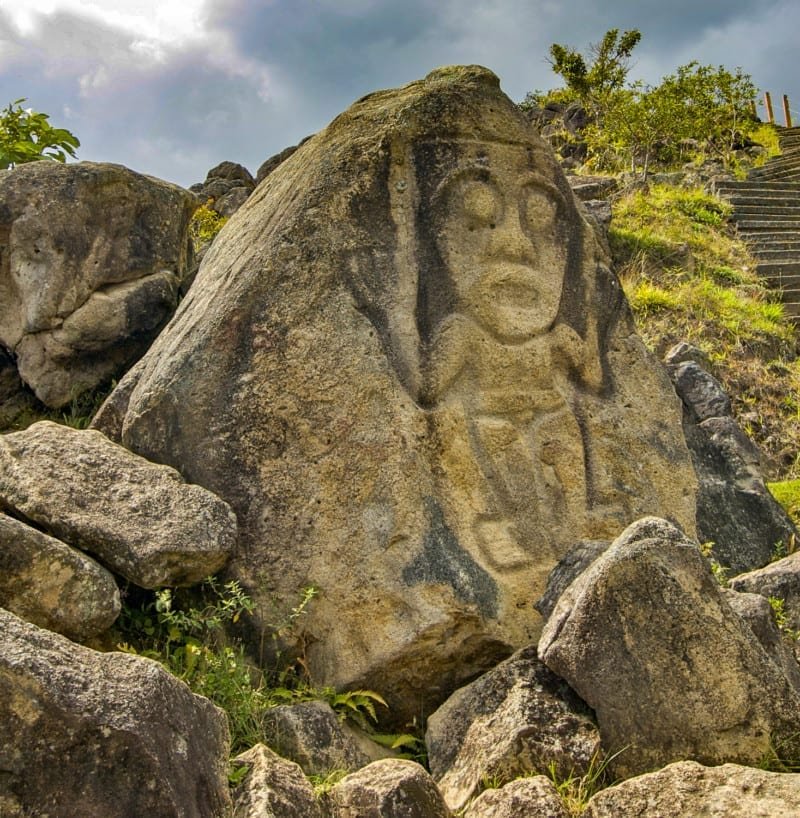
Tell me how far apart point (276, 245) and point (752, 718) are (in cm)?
364

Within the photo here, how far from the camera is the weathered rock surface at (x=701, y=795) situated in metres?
3.68

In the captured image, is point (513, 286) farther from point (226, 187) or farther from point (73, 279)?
point (226, 187)

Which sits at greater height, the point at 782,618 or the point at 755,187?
the point at 755,187

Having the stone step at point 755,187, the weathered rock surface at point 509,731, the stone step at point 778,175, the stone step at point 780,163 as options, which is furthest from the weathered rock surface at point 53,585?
the stone step at point 780,163

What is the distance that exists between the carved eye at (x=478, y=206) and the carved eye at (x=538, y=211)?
0.26 meters

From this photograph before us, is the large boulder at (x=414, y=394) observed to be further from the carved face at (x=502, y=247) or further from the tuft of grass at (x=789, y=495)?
the tuft of grass at (x=789, y=495)

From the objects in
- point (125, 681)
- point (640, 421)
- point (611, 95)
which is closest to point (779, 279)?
point (611, 95)

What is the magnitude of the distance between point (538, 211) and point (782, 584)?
279 centimetres

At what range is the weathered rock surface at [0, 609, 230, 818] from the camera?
126 inches

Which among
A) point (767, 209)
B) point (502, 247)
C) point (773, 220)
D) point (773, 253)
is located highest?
point (767, 209)

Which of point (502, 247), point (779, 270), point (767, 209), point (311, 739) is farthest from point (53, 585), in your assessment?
point (767, 209)

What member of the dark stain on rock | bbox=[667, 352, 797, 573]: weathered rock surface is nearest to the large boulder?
the dark stain on rock

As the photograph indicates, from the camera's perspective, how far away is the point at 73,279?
777 centimetres

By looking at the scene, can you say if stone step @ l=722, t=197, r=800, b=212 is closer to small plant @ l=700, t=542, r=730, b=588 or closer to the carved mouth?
small plant @ l=700, t=542, r=730, b=588
